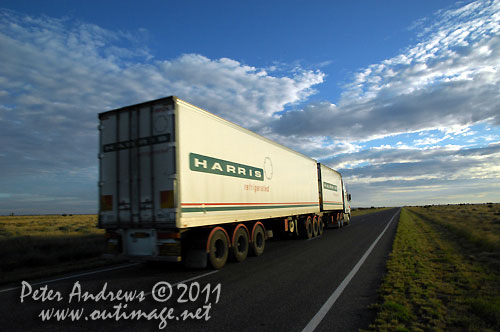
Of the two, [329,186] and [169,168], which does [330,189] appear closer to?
[329,186]

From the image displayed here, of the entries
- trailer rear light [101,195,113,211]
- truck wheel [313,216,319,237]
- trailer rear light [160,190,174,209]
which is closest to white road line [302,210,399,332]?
trailer rear light [160,190,174,209]

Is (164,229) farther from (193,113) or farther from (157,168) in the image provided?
(193,113)

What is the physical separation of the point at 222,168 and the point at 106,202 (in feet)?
11.3

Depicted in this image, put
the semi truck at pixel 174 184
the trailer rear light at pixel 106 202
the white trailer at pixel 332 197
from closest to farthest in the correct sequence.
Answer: the semi truck at pixel 174 184
the trailer rear light at pixel 106 202
the white trailer at pixel 332 197

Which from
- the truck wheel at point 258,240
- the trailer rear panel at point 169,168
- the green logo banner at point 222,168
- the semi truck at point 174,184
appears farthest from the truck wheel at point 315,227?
the trailer rear panel at point 169,168

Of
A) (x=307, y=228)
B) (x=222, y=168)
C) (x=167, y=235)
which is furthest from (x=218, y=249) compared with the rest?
(x=307, y=228)

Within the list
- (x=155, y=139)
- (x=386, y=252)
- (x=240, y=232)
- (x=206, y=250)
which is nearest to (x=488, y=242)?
(x=386, y=252)

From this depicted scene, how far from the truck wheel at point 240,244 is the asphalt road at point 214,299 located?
59 centimetres

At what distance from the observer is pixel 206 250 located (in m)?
8.34

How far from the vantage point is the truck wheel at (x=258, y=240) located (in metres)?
11.0

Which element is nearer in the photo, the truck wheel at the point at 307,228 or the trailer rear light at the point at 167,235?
the trailer rear light at the point at 167,235

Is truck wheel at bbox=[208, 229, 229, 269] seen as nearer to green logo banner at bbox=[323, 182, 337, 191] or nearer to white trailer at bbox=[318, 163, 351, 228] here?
white trailer at bbox=[318, 163, 351, 228]

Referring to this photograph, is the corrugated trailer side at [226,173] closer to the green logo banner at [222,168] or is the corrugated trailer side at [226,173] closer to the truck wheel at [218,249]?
the green logo banner at [222,168]

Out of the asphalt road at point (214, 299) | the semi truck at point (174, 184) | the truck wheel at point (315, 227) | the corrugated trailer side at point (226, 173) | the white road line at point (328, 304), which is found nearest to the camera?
the white road line at point (328, 304)
